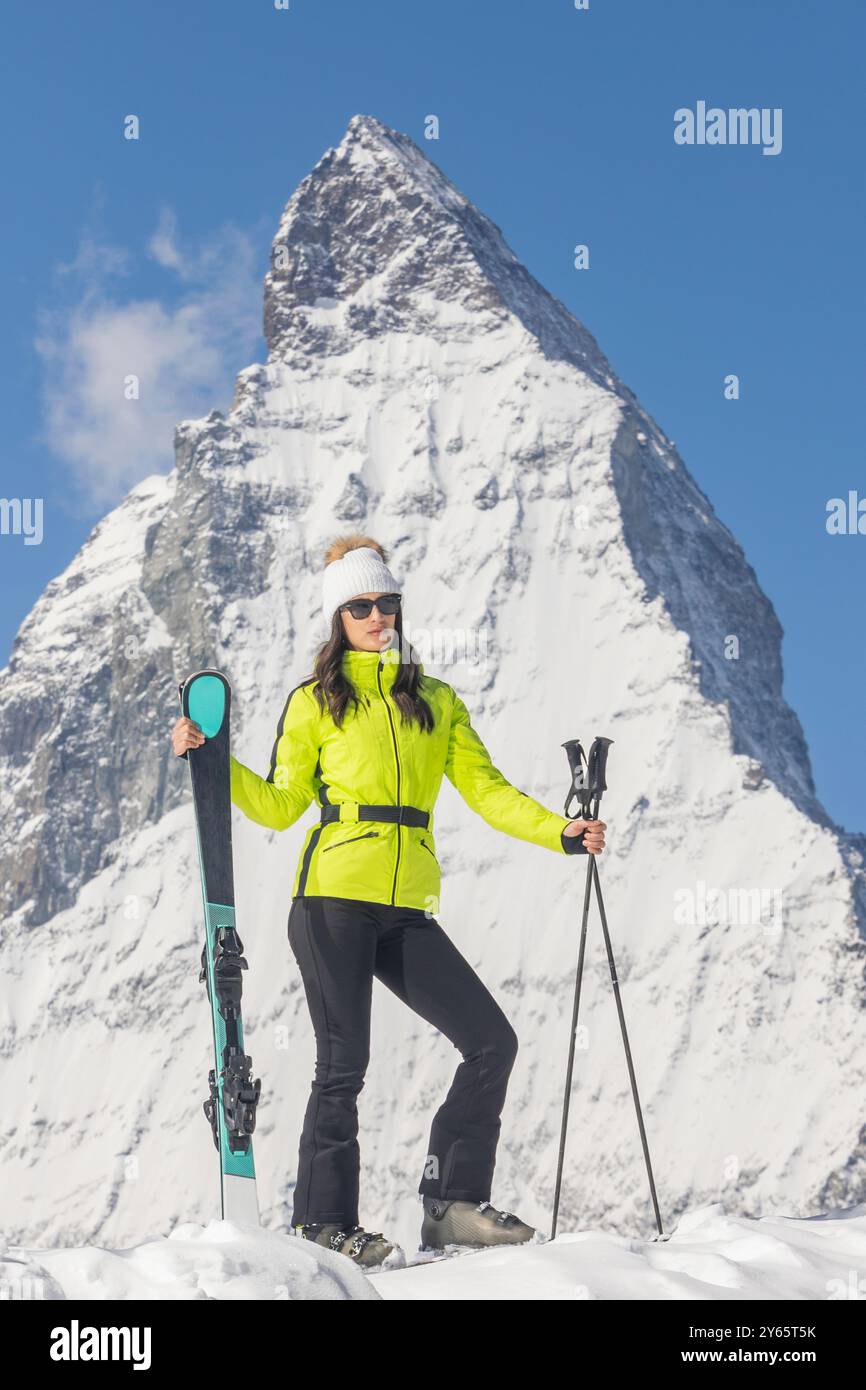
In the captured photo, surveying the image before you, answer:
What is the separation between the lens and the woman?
19.6 ft

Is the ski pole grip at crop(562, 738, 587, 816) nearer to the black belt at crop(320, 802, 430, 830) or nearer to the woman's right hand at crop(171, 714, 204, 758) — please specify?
the black belt at crop(320, 802, 430, 830)

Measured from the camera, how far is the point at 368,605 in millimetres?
6785

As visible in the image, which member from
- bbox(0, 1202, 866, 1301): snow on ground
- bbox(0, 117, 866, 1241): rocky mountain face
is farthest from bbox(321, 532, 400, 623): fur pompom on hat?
bbox(0, 117, 866, 1241): rocky mountain face

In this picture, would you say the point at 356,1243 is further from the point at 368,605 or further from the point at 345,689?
the point at 368,605

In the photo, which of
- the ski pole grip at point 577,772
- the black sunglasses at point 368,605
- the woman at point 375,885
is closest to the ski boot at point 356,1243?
the woman at point 375,885

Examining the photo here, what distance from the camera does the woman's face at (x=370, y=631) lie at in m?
6.77

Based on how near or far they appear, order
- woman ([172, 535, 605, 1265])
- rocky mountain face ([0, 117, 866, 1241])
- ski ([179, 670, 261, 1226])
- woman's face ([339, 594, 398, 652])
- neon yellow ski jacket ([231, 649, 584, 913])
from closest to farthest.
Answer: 1. ski ([179, 670, 261, 1226])
2. woman ([172, 535, 605, 1265])
3. neon yellow ski jacket ([231, 649, 584, 913])
4. woman's face ([339, 594, 398, 652])
5. rocky mountain face ([0, 117, 866, 1241])

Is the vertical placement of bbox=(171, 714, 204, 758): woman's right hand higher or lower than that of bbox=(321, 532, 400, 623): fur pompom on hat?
lower

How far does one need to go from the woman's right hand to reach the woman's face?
878mm
